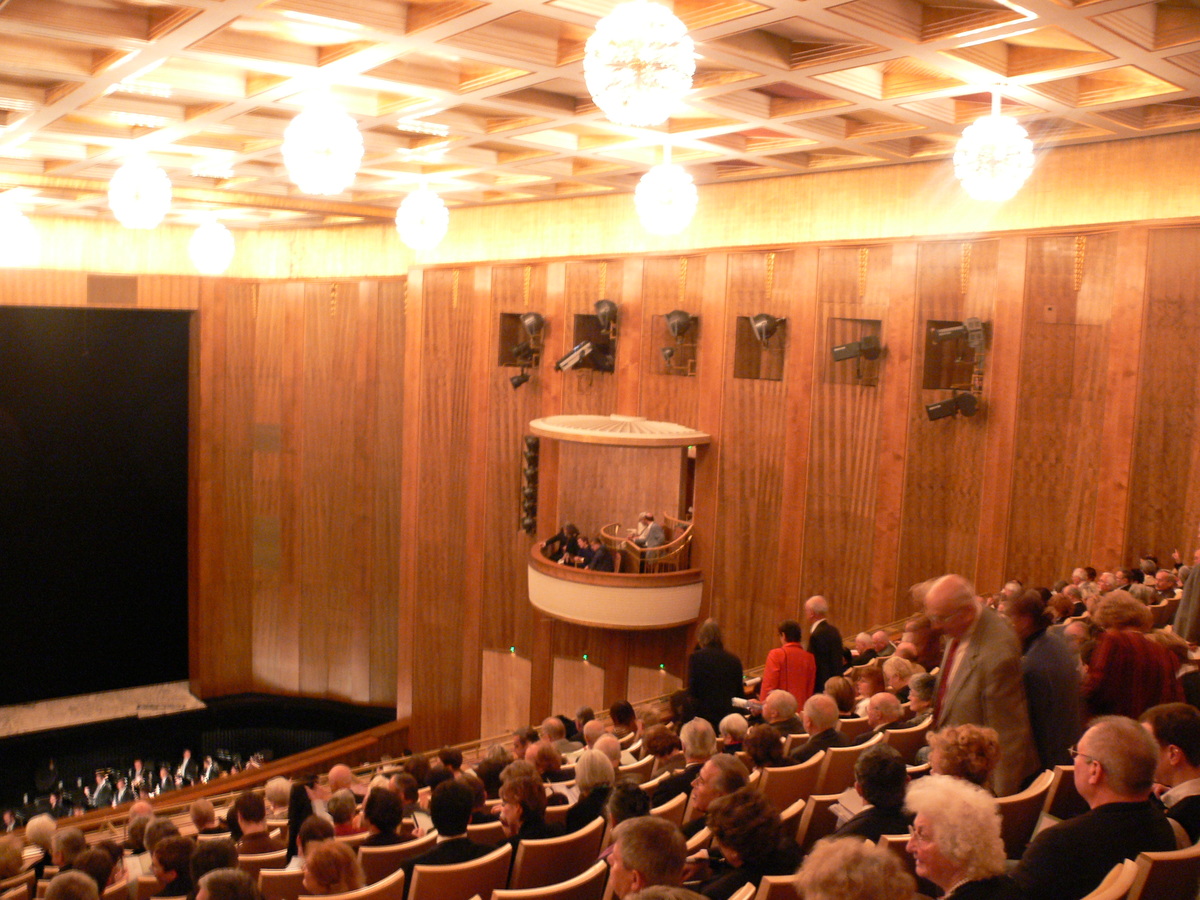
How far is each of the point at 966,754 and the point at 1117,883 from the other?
2.33 ft

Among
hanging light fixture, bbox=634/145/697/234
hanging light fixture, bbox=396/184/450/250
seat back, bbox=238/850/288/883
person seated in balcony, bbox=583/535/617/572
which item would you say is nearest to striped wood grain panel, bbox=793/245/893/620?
person seated in balcony, bbox=583/535/617/572

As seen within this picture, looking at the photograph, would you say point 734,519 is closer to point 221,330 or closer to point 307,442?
point 307,442

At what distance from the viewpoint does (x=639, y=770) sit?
4.76 meters

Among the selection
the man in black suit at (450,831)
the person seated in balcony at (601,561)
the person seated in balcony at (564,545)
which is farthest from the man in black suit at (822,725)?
the person seated in balcony at (564,545)

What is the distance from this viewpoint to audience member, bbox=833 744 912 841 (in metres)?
3.20

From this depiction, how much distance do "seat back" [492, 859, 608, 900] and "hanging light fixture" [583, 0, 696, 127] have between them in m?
2.67

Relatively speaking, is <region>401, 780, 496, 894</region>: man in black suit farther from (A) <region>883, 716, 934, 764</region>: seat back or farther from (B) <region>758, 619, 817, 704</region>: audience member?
(B) <region>758, 619, 817, 704</region>: audience member

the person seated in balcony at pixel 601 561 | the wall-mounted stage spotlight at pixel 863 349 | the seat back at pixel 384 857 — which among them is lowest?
the person seated in balcony at pixel 601 561

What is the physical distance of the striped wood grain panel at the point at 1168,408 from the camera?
Result: 7.21 m

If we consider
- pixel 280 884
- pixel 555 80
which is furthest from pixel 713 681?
pixel 555 80

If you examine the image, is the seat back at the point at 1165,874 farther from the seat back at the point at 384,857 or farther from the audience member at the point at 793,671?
the audience member at the point at 793,671

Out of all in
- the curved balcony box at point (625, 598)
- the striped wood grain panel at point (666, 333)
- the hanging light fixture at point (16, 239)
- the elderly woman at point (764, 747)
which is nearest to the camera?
the elderly woman at point (764, 747)

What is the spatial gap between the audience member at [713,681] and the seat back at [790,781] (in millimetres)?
2061

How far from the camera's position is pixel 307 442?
541 inches
